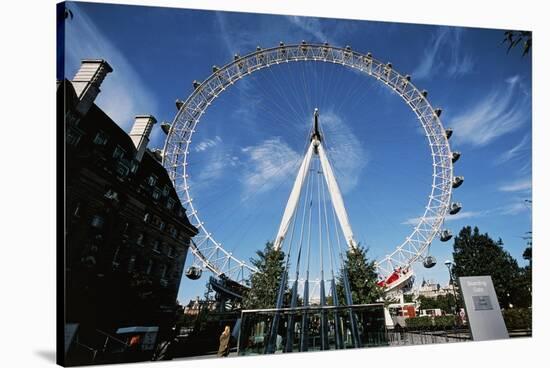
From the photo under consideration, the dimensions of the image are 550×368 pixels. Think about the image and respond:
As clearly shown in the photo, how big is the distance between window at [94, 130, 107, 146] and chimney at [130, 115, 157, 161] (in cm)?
72

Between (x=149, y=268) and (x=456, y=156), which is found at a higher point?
(x=456, y=156)

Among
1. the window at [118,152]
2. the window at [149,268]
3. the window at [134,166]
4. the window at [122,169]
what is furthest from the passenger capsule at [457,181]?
the window at [118,152]

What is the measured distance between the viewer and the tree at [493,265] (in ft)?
41.6

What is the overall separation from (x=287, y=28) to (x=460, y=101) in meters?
5.18

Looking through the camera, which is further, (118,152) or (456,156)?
(456,156)

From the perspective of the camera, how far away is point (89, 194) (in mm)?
9328

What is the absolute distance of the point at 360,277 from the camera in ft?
48.0

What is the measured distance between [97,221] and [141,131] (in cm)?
244

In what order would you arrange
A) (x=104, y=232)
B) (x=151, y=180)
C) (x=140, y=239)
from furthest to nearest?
(x=151, y=180) → (x=140, y=239) → (x=104, y=232)

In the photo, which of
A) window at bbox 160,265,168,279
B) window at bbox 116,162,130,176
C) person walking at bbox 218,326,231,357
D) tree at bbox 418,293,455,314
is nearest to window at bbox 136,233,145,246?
window at bbox 160,265,168,279

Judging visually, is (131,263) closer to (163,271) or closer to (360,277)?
(163,271)

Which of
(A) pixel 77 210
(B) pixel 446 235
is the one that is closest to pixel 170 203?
(A) pixel 77 210

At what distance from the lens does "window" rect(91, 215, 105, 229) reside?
364 inches

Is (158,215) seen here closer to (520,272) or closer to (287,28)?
(287,28)
